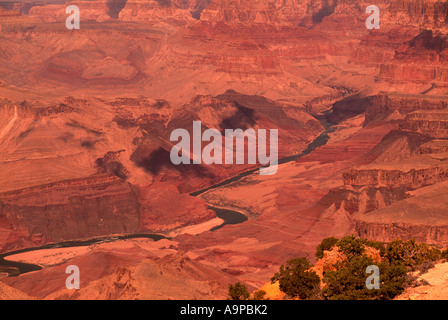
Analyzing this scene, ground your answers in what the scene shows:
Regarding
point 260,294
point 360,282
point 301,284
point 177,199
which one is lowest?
point 260,294

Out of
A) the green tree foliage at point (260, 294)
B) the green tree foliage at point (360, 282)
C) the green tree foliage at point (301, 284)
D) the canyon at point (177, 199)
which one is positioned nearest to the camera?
the green tree foliage at point (360, 282)

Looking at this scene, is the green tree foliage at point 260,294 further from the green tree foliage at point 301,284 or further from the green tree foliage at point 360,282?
the green tree foliage at point 360,282

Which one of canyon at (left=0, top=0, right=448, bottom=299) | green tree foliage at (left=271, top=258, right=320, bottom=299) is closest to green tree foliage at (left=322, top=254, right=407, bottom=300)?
green tree foliage at (left=271, top=258, right=320, bottom=299)

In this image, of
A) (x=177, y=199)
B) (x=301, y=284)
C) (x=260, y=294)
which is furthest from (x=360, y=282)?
(x=177, y=199)

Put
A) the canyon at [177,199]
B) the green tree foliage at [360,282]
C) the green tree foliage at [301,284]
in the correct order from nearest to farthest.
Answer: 1. the green tree foliage at [360,282]
2. the green tree foliage at [301,284]
3. the canyon at [177,199]

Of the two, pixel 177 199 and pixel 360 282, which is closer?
pixel 360 282

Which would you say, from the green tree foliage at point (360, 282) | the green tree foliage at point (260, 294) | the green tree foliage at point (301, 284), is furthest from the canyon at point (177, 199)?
the green tree foliage at point (360, 282)

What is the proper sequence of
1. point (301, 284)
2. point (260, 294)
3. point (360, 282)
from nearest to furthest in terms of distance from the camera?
point (360, 282)
point (301, 284)
point (260, 294)

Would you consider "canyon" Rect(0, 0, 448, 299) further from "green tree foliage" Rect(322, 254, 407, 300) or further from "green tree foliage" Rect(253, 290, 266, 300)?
"green tree foliage" Rect(322, 254, 407, 300)

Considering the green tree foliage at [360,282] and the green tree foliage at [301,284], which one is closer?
the green tree foliage at [360,282]

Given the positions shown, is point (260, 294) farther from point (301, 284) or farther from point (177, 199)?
point (177, 199)

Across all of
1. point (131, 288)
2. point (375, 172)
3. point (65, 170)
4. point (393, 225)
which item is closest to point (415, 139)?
point (375, 172)
